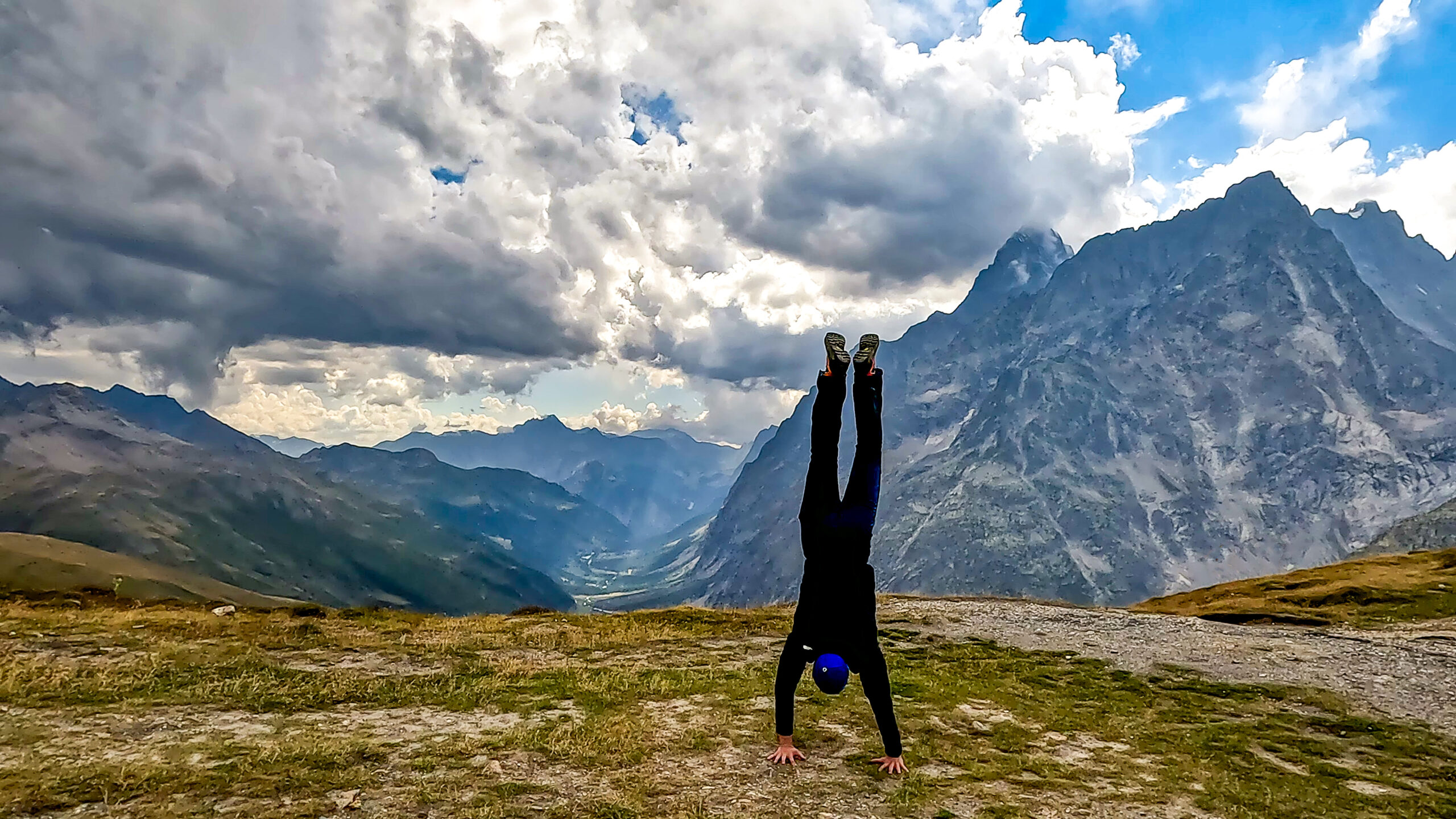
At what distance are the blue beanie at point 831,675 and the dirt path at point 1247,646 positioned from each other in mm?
15548

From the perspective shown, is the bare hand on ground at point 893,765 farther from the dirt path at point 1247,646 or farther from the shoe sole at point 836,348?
the dirt path at point 1247,646

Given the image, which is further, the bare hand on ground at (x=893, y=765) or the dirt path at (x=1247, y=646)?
the dirt path at (x=1247, y=646)

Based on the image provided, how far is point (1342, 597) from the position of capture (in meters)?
42.9

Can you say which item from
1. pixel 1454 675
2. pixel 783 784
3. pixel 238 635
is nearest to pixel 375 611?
pixel 238 635

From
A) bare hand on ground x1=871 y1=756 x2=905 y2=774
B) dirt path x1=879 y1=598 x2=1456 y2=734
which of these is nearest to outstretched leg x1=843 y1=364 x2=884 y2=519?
bare hand on ground x1=871 y1=756 x2=905 y2=774

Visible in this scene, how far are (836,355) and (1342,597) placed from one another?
4523cm

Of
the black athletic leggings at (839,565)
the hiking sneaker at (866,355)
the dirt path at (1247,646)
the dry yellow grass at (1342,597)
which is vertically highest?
the hiking sneaker at (866,355)

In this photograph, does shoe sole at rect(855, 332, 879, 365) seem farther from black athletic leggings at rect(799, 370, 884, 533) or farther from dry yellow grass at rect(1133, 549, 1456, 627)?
dry yellow grass at rect(1133, 549, 1456, 627)

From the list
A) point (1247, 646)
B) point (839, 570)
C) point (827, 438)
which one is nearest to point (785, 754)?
point (839, 570)

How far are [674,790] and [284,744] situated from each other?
25.1ft

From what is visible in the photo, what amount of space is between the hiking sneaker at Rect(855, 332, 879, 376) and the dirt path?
1682cm

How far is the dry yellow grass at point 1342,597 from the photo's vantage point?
121 ft

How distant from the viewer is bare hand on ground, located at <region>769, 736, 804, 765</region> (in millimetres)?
14172

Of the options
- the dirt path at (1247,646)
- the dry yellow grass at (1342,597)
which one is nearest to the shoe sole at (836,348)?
the dirt path at (1247,646)
